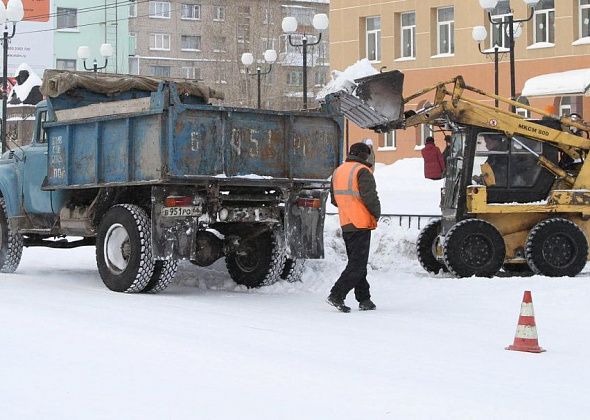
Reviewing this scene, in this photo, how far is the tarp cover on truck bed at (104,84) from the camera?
15.2 meters

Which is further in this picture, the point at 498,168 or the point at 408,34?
the point at 408,34

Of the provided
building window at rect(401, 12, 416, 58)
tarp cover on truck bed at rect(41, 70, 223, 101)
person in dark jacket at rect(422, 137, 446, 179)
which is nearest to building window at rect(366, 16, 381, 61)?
building window at rect(401, 12, 416, 58)

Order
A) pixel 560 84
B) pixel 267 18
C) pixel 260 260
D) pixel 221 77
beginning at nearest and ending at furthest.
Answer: pixel 260 260
pixel 560 84
pixel 221 77
pixel 267 18

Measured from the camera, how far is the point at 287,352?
9.52 meters

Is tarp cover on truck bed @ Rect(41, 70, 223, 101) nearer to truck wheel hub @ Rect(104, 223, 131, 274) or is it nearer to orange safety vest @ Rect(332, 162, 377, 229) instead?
truck wheel hub @ Rect(104, 223, 131, 274)

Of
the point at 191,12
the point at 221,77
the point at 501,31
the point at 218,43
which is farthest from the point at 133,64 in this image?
the point at 501,31

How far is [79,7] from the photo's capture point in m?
74.8

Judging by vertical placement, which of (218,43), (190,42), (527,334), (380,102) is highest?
(190,42)

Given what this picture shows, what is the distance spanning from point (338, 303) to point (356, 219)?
33.6 inches

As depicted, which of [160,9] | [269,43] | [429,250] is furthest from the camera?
[160,9]

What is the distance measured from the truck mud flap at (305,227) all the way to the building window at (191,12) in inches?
2749

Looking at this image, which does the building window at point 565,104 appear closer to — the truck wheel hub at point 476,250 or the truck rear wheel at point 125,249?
the truck wheel hub at point 476,250

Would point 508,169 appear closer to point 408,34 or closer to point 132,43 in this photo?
point 408,34

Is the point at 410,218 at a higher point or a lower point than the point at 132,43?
lower
